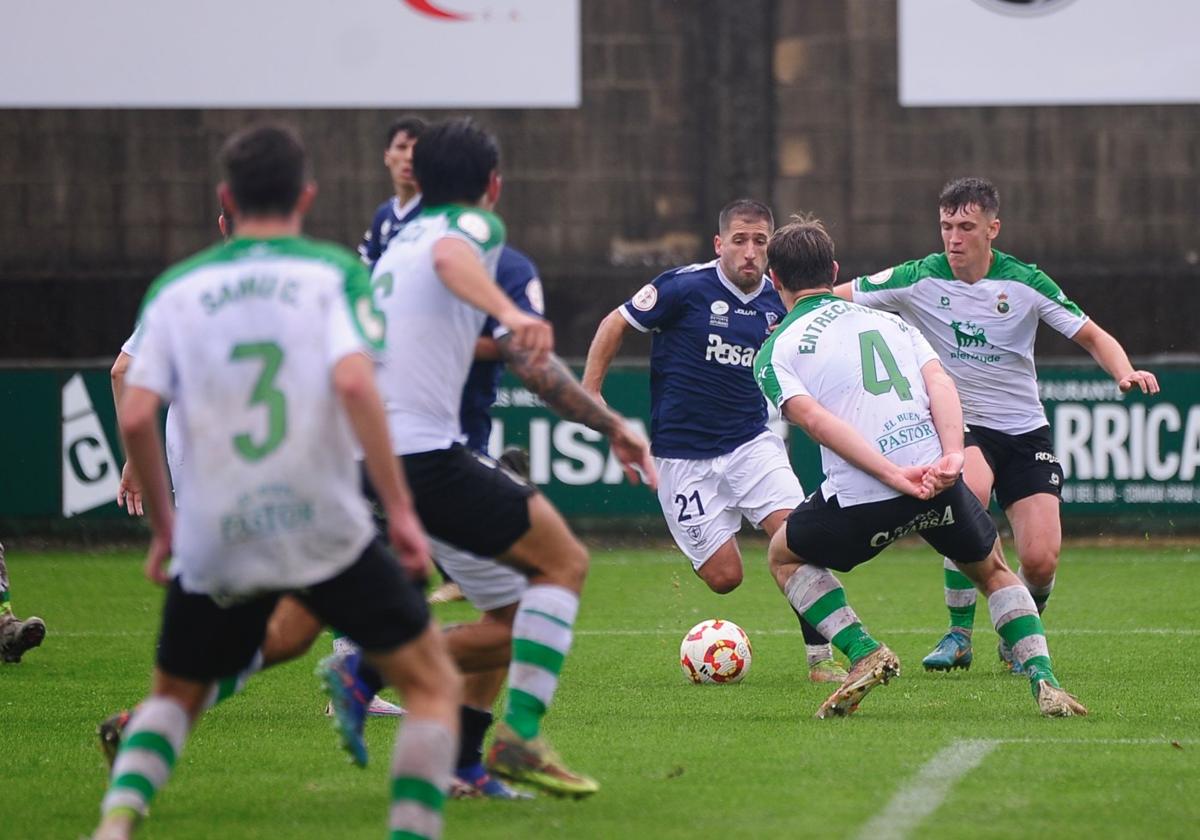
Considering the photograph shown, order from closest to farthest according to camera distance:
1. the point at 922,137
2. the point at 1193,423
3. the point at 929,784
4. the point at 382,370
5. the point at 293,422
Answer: the point at 293,422 → the point at 382,370 → the point at 929,784 → the point at 1193,423 → the point at 922,137

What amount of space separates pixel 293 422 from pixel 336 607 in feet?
1.57

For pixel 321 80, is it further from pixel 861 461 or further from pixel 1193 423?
pixel 861 461


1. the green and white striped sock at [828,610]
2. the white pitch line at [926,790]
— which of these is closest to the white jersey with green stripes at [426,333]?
the white pitch line at [926,790]

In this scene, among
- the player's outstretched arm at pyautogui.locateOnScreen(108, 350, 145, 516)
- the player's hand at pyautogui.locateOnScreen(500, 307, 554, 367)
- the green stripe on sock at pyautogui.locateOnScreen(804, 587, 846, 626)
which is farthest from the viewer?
the player's outstretched arm at pyautogui.locateOnScreen(108, 350, 145, 516)

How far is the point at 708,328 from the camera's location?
9125 millimetres

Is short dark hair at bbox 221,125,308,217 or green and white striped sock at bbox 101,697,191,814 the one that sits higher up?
short dark hair at bbox 221,125,308,217

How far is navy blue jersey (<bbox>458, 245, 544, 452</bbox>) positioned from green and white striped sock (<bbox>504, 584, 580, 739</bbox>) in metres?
0.62

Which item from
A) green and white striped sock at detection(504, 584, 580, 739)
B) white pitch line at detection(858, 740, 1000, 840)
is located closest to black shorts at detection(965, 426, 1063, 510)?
white pitch line at detection(858, 740, 1000, 840)

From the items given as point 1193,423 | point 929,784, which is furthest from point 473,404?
point 1193,423

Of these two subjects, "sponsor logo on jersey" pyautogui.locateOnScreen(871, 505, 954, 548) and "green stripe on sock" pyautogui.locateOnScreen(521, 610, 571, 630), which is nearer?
"green stripe on sock" pyautogui.locateOnScreen(521, 610, 571, 630)

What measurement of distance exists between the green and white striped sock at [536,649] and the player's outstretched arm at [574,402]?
0.43 m

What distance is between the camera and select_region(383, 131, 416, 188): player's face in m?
6.93

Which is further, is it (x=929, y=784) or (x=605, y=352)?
(x=605, y=352)

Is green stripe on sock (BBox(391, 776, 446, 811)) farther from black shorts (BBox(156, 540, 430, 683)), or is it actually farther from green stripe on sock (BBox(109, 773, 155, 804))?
green stripe on sock (BBox(109, 773, 155, 804))
